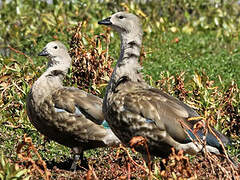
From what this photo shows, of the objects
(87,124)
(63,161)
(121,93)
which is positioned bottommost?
(63,161)

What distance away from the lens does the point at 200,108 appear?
694 centimetres

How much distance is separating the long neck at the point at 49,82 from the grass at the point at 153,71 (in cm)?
55

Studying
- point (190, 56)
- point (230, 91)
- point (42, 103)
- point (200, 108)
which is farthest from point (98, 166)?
point (190, 56)

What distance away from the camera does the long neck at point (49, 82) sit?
641cm

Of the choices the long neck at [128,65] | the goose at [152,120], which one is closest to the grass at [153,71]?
the goose at [152,120]

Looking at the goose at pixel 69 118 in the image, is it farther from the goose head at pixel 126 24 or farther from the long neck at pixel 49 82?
the goose head at pixel 126 24

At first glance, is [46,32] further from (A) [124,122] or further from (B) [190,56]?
(A) [124,122]

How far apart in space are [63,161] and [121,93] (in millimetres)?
1548

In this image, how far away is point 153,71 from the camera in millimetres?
9602

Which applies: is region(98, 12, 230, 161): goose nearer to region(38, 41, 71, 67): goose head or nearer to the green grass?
region(38, 41, 71, 67): goose head

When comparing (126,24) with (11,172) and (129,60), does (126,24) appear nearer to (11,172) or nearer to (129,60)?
(129,60)

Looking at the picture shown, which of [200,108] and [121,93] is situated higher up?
[121,93]

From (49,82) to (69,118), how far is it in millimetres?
588

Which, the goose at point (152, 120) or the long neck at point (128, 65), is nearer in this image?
the goose at point (152, 120)
